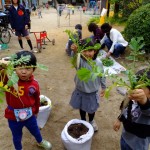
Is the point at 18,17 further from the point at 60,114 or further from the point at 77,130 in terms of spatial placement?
the point at 77,130

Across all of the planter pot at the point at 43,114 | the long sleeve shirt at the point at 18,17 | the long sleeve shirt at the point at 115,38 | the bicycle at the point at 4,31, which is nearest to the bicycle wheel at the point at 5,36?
the bicycle at the point at 4,31

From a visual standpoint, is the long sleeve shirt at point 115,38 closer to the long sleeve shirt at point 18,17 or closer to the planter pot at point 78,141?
the long sleeve shirt at point 18,17

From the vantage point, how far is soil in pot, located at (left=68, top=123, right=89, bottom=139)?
2.92 m

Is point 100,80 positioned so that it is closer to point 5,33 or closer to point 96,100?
point 96,100

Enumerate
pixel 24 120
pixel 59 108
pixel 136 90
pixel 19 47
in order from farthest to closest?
pixel 19 47
pixel 59 108
pixel 24 120
pixel 136 90

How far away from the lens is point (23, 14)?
24.5 feet

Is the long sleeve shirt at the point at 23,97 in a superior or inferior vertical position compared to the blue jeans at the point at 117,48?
superior

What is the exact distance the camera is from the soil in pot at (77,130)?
2.92 meters

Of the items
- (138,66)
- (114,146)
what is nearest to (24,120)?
(114,146)

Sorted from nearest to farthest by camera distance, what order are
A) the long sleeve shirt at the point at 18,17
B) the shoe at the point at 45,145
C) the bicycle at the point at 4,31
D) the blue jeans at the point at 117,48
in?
the shoe at the point at 45,145 < the blue jeans at the point at 117,48 < the long sleeve shirt at the point at 18,17 < the bicycle at the point at 4,31

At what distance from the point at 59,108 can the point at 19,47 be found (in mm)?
5008

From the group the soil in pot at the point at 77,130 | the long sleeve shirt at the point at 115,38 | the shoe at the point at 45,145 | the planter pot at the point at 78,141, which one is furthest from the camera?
the long sleeve shirt at the point at 115,38

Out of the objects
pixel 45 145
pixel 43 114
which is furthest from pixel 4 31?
pixel 45 145

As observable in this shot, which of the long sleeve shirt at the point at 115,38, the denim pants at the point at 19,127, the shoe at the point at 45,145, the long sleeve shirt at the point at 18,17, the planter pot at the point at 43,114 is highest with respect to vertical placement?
the long sleeve shirt at the point at 18,17
